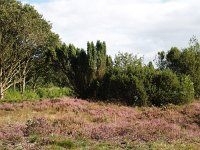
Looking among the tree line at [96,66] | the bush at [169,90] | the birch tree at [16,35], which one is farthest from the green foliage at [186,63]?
the birch tree at [16,35]

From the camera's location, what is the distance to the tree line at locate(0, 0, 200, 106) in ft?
126

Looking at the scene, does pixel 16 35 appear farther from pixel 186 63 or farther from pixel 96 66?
pixel 186 63

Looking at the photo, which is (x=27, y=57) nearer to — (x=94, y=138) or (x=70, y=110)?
(x=70, y=110)

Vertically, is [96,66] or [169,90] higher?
[96,66]

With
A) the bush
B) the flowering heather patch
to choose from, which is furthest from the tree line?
the flowering heather patch

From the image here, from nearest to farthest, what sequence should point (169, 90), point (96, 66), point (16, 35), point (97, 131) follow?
point (97, 131), point (169, 90), point (96, 66), point (16, 35)

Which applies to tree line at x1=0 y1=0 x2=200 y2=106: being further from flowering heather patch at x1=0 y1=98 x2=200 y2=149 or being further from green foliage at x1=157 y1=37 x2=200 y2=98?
flowering heather patch at x1=0 y1=98 x2=200 y2=149

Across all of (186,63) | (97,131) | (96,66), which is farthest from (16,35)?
(97,131)

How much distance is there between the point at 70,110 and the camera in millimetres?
31438

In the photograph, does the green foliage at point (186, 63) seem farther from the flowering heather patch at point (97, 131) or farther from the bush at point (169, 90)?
the flowering heather patch at point (97, 131)

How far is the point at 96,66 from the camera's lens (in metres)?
43.6

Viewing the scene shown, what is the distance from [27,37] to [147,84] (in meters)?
17.2

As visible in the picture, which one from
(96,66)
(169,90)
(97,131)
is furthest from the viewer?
(96,66)

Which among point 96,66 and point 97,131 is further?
point 96,66
